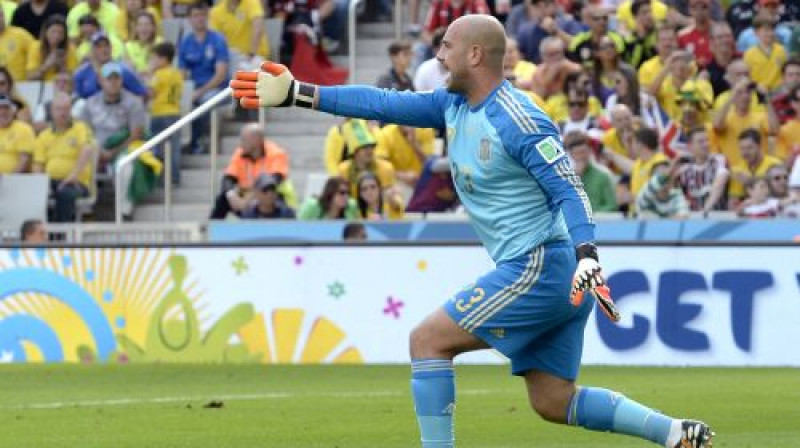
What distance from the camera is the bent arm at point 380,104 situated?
957cm

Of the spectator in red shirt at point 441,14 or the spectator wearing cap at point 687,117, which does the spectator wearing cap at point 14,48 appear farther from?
the spectator wearing cap at point 687,117

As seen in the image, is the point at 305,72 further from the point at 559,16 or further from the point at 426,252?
the point at 426,252

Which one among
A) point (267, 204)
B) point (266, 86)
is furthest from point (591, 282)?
point (267, 204)

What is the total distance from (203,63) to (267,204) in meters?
4.49

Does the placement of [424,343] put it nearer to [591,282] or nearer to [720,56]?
[591,282]

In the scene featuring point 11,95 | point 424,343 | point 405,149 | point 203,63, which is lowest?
point 424,343

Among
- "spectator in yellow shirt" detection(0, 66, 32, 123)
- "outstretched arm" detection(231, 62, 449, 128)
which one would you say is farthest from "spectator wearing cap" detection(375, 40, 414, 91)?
"outstretched arm" detection(231, 62, 449, 128)

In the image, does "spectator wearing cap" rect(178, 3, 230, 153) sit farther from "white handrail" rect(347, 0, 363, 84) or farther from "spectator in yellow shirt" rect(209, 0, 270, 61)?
"white handrail" rect(347, 0, 363, 84)

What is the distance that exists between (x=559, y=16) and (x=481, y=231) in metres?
14.5

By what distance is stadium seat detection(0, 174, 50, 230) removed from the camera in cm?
2253

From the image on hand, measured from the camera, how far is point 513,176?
9.15m

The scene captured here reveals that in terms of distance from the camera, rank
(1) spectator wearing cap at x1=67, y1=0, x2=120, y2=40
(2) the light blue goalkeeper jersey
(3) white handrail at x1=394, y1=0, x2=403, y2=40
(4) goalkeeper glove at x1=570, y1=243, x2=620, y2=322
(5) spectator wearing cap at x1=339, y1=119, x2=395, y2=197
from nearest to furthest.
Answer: (4) goalkeeper glove at x1=570, y1=243, x2=620, y2=322, (2) the light blue goalkeeper jersey, (5) spectator wearing cap at x1=339, y1=119, x2=395, y2=197, (3) white handrail at x1=394, y1=0, x2=403, y2=40, (1) spectator wearing cap at x1=67, y1=0, x2=120, y2=40

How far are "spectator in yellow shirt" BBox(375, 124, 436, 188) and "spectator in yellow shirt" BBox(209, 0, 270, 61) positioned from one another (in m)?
3.55

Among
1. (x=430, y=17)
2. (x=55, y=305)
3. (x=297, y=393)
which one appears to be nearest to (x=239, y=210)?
(x=55, y=305)
